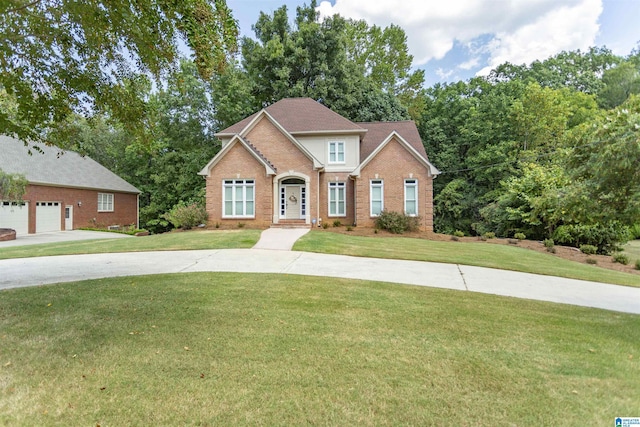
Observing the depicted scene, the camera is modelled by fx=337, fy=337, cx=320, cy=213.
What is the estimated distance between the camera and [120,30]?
5.12 meters

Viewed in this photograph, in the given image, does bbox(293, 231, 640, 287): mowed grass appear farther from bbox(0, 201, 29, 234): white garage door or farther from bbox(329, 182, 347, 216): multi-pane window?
bbox(0, 201, 29, 234): white garage door

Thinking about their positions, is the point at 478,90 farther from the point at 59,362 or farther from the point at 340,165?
the point at 59,362

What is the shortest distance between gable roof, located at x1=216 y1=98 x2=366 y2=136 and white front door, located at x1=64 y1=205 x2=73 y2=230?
14367mm

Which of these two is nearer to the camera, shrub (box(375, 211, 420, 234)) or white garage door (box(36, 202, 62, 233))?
shrub (box(375, 211, 420, 234))

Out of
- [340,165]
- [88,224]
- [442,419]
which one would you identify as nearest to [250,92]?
[340,165]

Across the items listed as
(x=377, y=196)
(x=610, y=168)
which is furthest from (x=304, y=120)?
(x=610, y=168)

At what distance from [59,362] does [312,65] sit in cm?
3234

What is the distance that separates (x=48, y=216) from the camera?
24781 millimetres

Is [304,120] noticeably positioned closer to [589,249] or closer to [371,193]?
[371,193]

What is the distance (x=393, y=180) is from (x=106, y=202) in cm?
2537

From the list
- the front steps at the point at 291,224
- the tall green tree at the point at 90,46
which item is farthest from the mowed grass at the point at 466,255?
the tall green tree at the point at 90,46

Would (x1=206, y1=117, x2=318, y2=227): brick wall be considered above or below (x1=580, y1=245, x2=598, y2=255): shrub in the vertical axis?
above

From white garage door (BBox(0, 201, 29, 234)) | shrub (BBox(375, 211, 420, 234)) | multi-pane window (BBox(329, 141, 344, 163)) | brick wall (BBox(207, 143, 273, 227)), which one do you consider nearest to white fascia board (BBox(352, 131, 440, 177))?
multi-pane window (BBox(329, 141, 344, 163))

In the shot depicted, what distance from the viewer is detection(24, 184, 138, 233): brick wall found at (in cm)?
2369
